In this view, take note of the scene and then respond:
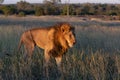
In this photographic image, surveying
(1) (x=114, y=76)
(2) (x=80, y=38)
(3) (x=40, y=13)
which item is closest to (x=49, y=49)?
(1) (x=114, y=76)

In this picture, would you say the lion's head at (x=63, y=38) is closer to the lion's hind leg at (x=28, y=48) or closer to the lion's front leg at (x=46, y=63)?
the lion's front leg at (x=46, y=63)

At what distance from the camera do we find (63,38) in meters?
7.96

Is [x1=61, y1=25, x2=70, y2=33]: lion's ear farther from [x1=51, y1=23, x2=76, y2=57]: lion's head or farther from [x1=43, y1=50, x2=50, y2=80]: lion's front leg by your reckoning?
[x1=43, y1=50, x2=50, y2=80]: lion's front leg

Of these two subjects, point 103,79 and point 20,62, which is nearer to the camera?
point 103,79

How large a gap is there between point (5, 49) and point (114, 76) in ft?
12.3

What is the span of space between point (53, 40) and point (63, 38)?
1.11 feet

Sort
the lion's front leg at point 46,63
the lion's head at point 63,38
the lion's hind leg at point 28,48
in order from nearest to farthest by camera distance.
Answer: the lion's front leg at point 46,63, the lion's head at point 63,38, the lion's hind leg at point 28,48

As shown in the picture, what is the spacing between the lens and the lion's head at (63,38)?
7.73m

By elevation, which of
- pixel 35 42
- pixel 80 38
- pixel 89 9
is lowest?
pixel 89 9

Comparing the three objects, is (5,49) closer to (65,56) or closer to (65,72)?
(65,56)

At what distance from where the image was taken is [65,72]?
24.3ft

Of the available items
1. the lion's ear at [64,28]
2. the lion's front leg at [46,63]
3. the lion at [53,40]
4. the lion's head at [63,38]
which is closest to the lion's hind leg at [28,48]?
the lion at [53,40]

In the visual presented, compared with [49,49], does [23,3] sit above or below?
below

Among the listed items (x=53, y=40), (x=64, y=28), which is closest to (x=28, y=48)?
(x=53, y=40)
